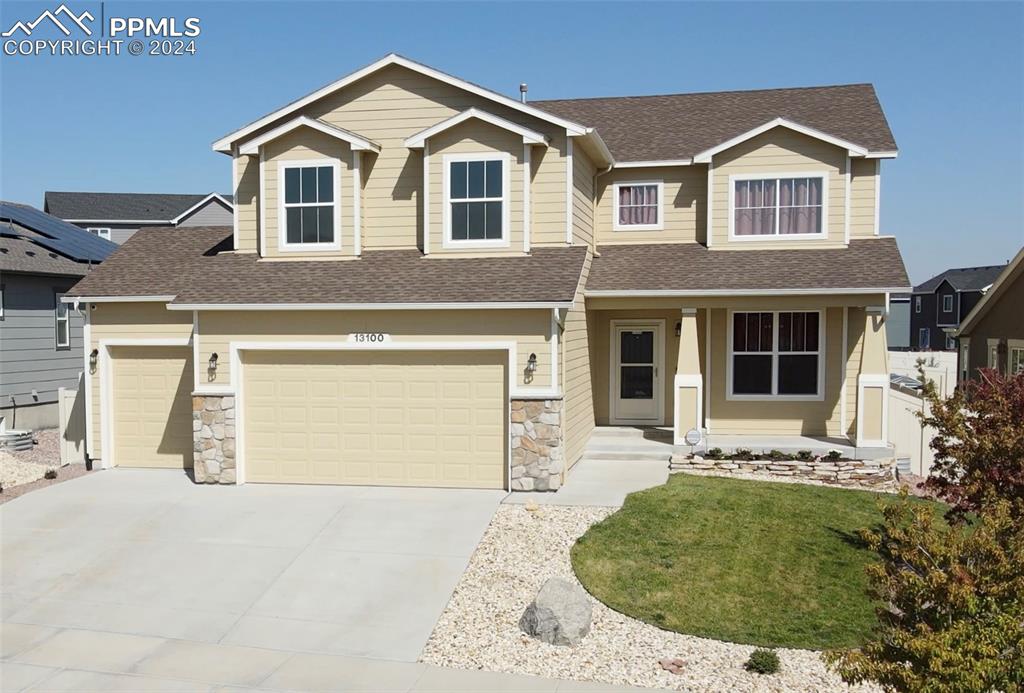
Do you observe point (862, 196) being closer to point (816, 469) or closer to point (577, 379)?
point (816, 469)

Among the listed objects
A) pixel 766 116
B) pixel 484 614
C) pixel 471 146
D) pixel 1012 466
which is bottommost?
pixel 484 614

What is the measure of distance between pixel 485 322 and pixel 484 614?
5452mm

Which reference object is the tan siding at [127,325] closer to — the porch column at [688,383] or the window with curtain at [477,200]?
the window with curtain at [477,200]

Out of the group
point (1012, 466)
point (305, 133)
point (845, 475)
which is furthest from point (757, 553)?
point (305, 133)

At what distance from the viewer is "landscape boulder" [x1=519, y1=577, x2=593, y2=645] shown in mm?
9047

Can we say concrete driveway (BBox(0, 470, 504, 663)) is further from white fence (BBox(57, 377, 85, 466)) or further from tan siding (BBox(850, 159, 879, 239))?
tan siding (BBox(850, 159, 879, 239))

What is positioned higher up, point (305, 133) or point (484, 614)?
point (305, 133)

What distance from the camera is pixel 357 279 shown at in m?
14.9

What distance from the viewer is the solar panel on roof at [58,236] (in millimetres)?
23422

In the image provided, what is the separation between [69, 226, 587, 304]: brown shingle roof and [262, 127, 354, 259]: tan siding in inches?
11.5

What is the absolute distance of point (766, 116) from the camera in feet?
63.7

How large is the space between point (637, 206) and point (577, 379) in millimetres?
4766

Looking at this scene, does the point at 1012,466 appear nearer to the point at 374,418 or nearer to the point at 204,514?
the point at 374,418

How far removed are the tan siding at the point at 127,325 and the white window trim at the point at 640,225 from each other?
887 centimetres
